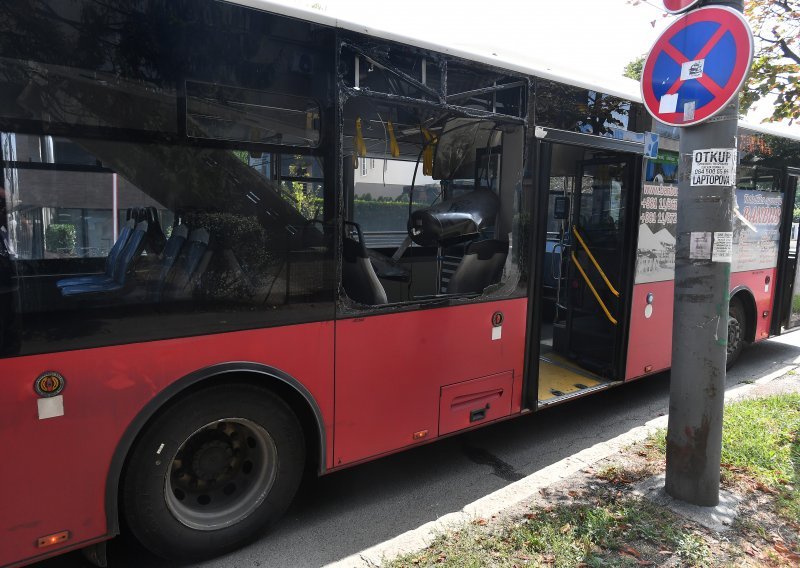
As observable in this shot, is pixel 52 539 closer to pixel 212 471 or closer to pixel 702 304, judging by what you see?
pixel 212 471

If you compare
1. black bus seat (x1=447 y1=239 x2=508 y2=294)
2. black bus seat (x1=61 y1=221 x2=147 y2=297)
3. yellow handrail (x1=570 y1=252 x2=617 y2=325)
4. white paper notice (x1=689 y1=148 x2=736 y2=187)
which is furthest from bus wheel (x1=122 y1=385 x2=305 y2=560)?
yellow handrail (x1=570 y1=252 x2=617 y2=325)

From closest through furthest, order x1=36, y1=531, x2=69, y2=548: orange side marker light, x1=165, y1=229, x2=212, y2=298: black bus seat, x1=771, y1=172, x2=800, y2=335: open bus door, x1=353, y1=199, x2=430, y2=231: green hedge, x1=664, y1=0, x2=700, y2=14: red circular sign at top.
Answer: x1=36, y1=531, x2=69, y2=548: orange side marker light
x1=165, y1=229, x2=212, y2=298: black bus seat
x1=664, y1=0, x2=700, y2=14: red circular sign at top
x1=353, y1=199, x2=430, y2=231: green hedge
x1=771, y1=172, x2=800, y2=335: open bus door

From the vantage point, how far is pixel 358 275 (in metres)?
3.52

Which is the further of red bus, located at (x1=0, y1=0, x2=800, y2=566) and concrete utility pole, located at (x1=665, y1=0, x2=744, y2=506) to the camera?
concrete utility pole, located at (x1=665, y1=0, x2=744, y2=506)

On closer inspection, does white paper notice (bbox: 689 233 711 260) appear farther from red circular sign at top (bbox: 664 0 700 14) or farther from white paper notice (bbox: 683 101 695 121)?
red circular sign at top (bbox: 664 0 700 14)

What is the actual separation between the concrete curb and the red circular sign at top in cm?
298

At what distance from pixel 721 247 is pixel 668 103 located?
900 millimetres

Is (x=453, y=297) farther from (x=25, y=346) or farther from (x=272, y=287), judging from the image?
(x=25, y=346)

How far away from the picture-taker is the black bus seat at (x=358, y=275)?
10.9 feet

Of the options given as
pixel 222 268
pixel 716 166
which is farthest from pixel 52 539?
pixel 716 166

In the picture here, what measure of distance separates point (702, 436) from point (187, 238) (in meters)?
3.11

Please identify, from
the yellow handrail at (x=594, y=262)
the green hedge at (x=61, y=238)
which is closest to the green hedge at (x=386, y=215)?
the yellow handrail at (x=594, y=262)

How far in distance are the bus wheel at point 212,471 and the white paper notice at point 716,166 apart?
2.70 m

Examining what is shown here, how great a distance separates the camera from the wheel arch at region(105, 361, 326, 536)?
2.57 metres
